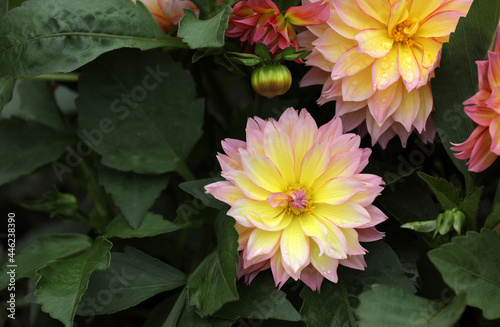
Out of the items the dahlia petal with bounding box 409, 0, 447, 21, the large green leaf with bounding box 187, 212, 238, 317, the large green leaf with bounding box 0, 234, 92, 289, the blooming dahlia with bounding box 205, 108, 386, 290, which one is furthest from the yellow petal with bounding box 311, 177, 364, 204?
the large green leaf with bounding box 0, 234, 92, 289

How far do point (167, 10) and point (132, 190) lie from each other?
244 mm

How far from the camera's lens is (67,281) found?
2.09 feet

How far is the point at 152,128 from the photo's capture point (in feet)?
2.54

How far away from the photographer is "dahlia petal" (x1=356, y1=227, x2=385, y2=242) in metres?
0.58

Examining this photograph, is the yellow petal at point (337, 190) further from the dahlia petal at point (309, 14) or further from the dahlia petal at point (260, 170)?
the dahlia petal at point (309, 14)

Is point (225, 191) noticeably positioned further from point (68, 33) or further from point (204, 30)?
point (68, 33)

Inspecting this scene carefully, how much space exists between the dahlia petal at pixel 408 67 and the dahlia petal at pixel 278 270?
0.74 feet

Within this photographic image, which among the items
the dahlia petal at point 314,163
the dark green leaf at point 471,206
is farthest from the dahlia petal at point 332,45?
the dark green leaf at point 471,206

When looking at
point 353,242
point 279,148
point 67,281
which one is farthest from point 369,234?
point 67,281

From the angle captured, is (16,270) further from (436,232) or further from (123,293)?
(436,232)

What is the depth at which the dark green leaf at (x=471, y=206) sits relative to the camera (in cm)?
57

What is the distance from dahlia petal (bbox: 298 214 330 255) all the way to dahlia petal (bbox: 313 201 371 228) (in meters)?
0.01

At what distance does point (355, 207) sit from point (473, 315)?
30cm

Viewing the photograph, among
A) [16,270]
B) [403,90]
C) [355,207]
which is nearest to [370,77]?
[403,90]
